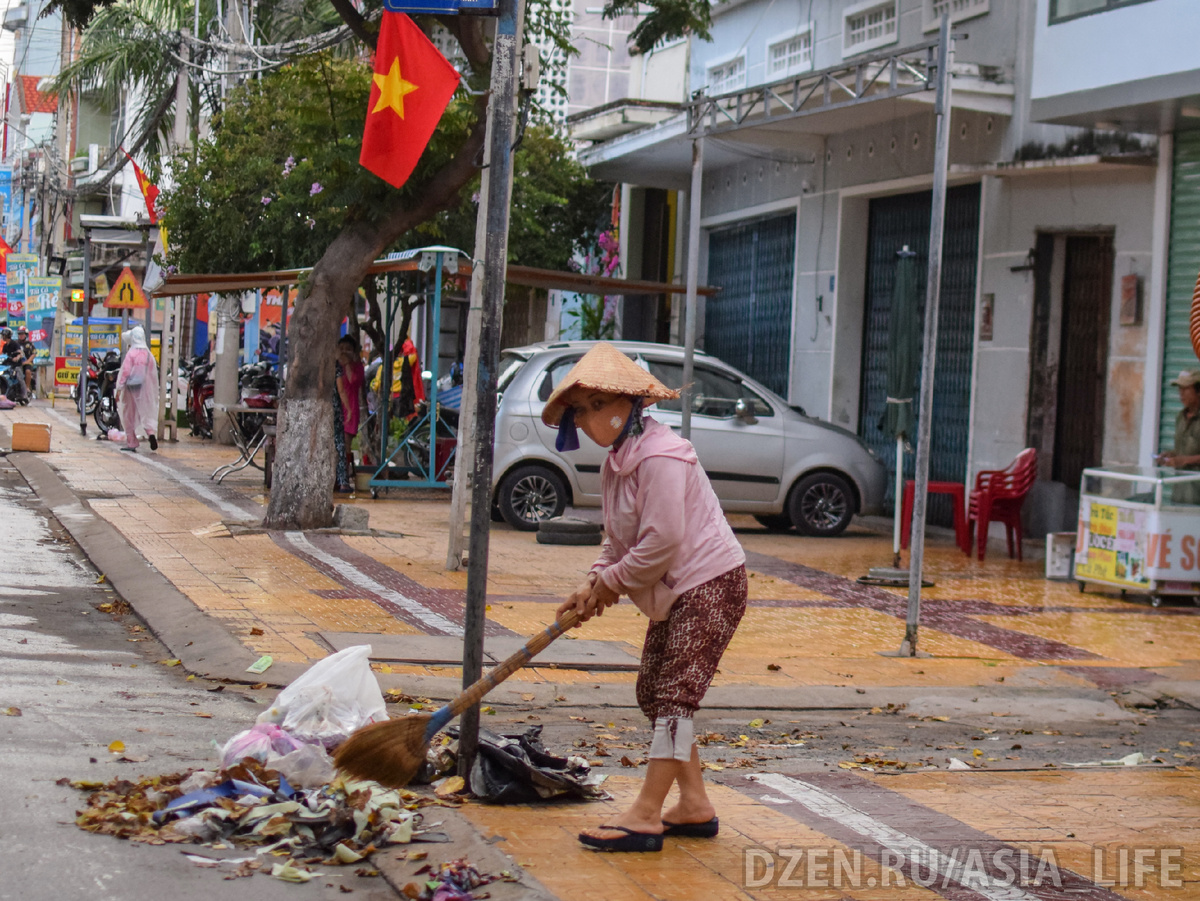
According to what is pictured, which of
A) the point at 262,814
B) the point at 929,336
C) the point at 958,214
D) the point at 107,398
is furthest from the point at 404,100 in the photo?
the point at 107,398

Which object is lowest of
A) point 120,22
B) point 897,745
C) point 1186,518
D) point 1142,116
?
point 897,745

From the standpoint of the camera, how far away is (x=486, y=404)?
5512mm

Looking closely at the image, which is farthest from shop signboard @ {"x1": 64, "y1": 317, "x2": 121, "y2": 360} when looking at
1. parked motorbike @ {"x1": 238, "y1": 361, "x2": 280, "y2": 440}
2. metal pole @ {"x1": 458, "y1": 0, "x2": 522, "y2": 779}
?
metal pole @ {"x1": 458, "y1": 0, "x2": 522, "y2": 779}

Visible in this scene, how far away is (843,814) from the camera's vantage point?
210 inches

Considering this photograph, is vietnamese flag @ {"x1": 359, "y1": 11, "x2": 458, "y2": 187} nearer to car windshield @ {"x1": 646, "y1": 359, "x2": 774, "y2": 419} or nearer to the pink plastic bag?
the pink plastic bag

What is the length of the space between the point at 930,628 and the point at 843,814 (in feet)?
16.2

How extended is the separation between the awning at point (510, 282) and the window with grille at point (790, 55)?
3.67 m

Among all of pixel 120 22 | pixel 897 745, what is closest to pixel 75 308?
pixel 120 22

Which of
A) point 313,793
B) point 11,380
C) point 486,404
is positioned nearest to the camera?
point 313,793

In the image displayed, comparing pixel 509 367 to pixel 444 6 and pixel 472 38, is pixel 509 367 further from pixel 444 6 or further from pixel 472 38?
pixel 444 6

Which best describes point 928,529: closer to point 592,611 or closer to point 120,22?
point 592,611

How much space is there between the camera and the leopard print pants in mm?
4754

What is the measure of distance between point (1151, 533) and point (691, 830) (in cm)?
760

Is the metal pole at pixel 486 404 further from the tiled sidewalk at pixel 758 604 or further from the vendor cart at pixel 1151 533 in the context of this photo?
the vendor cart at pixel 1151 533
